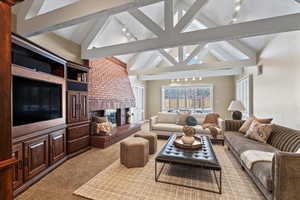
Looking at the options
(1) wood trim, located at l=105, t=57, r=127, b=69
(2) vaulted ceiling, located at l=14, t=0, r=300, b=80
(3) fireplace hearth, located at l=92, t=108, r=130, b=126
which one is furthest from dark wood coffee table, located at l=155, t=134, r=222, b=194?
(1) wood trim, located at l=105, t=57, r=127, b=69

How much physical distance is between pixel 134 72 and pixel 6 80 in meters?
5.22

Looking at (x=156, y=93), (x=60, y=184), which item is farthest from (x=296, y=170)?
(x=156, y=93)

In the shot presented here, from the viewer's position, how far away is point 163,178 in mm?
2211

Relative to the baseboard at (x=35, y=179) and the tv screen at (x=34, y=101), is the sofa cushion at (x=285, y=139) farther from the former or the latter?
the tv screen at (x=34, y=101)

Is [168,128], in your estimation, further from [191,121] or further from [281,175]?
[281,175]

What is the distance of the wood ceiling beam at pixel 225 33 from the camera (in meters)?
2.20

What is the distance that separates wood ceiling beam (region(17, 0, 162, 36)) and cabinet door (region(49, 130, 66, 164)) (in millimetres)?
1887

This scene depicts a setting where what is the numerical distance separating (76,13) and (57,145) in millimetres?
2340

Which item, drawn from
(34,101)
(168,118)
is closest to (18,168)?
(34,101)

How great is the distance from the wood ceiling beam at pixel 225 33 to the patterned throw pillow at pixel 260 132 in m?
1.76

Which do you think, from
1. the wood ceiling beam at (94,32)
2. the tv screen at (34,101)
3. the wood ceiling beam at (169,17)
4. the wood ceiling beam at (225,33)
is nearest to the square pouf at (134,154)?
the tv screen at (34,101)

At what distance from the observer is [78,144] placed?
3209 mm

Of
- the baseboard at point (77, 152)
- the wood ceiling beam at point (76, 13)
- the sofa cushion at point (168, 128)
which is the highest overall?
the wood ceiling beam at point (76, 13)

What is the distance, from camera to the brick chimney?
4.11 m
